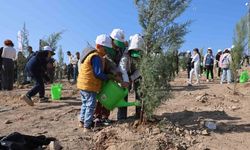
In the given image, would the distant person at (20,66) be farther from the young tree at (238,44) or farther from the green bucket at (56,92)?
the young tree at (238,44)

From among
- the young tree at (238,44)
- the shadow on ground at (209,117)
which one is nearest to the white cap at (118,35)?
the shadow on ground at (209,117)

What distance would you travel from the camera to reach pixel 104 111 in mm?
7789

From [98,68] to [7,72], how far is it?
795 cm

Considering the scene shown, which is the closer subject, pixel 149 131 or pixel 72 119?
pixel 149 131

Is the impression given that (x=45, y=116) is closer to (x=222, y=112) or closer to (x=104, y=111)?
(x=104, y=111)

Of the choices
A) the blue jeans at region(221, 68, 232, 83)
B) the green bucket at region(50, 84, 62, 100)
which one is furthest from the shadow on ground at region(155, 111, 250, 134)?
the blue jeans at region(221, 68, 232, 83)

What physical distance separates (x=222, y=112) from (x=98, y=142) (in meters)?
3.29

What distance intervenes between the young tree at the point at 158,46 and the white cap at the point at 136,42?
0.10 m

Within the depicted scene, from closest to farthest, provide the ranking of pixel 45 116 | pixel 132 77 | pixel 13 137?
pixel 13 137 → pixel 132 77 → pixel 45 116

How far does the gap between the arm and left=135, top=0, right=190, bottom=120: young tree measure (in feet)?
2.19

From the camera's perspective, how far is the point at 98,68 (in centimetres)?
692

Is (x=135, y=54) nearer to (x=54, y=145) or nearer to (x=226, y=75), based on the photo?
(x=54, y=145)

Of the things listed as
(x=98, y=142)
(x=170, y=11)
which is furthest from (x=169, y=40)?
(x=98, y=142)

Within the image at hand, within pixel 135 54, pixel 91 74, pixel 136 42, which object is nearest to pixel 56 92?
pixel 91 74
